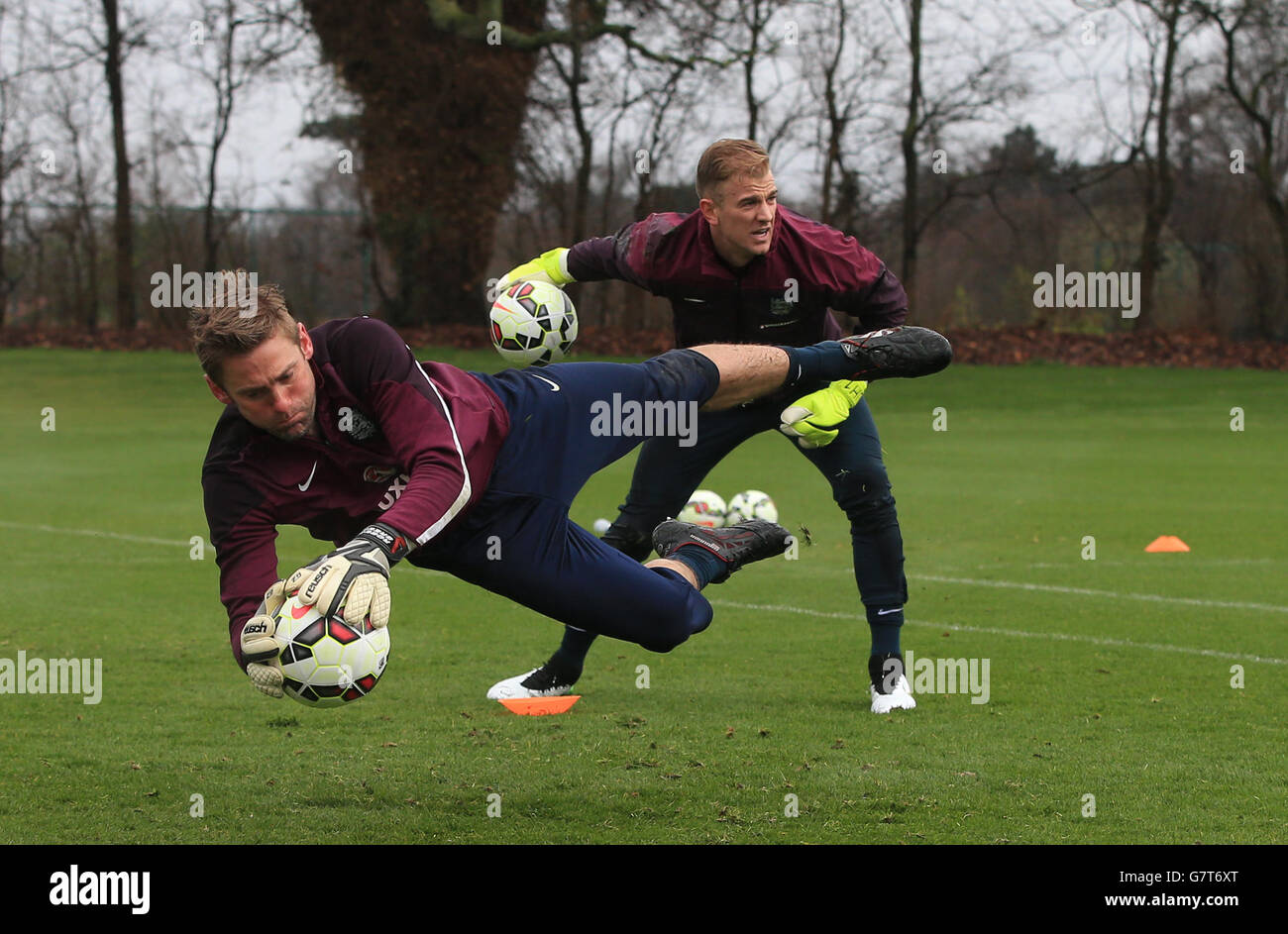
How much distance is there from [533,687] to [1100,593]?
16.0 ft

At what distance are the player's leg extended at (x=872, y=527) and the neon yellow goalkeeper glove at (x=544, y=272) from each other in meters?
1.49

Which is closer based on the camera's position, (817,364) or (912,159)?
(817,364)

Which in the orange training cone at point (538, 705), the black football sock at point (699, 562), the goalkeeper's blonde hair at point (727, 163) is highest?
the goalkeeper's blonde hair at point (727, 163)

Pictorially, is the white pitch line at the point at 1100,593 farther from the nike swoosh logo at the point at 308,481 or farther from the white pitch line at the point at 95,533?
the nike swoosh logo at the point at 308,481

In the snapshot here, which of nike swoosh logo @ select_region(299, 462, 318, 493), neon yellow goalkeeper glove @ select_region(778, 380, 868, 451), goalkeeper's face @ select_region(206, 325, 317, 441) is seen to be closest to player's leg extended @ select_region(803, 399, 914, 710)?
neon yellow goalkeeper glove @ select_region(778, 380, 868, 451)

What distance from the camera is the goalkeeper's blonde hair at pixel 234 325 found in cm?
471

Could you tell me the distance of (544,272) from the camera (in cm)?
725

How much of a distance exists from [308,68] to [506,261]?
6.44 metres

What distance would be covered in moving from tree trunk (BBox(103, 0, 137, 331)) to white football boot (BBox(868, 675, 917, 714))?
33.8 metres

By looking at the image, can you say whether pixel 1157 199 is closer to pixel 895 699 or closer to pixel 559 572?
pixel 895 699

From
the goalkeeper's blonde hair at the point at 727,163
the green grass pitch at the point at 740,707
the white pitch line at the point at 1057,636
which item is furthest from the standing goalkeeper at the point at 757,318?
the white pitch line at the point at 1057,636

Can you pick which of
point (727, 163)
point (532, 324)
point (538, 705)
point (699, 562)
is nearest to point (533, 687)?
point (538, 705)

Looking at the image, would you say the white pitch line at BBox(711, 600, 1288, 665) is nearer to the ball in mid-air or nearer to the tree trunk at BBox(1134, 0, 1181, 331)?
the ball in mid-air

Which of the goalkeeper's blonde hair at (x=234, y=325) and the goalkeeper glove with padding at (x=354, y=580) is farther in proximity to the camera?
the goalkeeper's blonde hair at (x=234, y=325)
